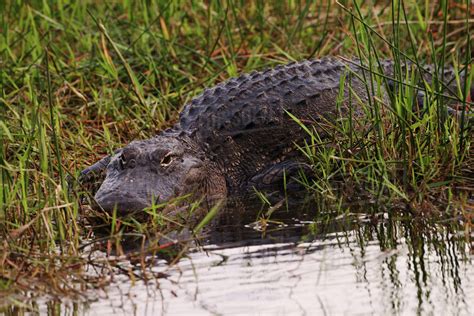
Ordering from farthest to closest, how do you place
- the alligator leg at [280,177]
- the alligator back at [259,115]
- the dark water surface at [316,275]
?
the alligator back at [259,115] < the alligator leg at [280,177] < the dark water surface at [316,275]

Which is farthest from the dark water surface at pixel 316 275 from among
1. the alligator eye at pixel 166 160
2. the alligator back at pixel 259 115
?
the alligator back at pixel 259 115

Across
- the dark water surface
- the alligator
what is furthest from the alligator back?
the dark water surface

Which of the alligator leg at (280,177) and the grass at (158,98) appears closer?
the grass at (158,98)

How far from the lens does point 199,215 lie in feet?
18.1

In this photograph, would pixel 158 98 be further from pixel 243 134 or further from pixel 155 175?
pixel 155 175

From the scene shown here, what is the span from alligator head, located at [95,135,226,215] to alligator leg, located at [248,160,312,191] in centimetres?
22

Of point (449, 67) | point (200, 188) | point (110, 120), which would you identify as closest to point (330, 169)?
point (200, 188)

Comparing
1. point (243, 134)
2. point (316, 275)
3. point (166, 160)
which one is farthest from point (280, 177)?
point (316, 275)

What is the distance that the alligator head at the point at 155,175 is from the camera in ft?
18.1

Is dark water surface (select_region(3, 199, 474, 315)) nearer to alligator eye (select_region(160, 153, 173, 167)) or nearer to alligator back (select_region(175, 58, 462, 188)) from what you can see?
alligator eye (select_region(160, 153, 173, 167))

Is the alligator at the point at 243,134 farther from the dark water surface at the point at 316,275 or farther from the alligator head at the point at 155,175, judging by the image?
the dark water surface at the point at 316,275

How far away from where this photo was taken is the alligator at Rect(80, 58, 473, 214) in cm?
614

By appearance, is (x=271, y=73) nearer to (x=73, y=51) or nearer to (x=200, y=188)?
(x=200, y=188)

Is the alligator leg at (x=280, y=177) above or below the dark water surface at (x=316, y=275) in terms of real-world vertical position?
above
